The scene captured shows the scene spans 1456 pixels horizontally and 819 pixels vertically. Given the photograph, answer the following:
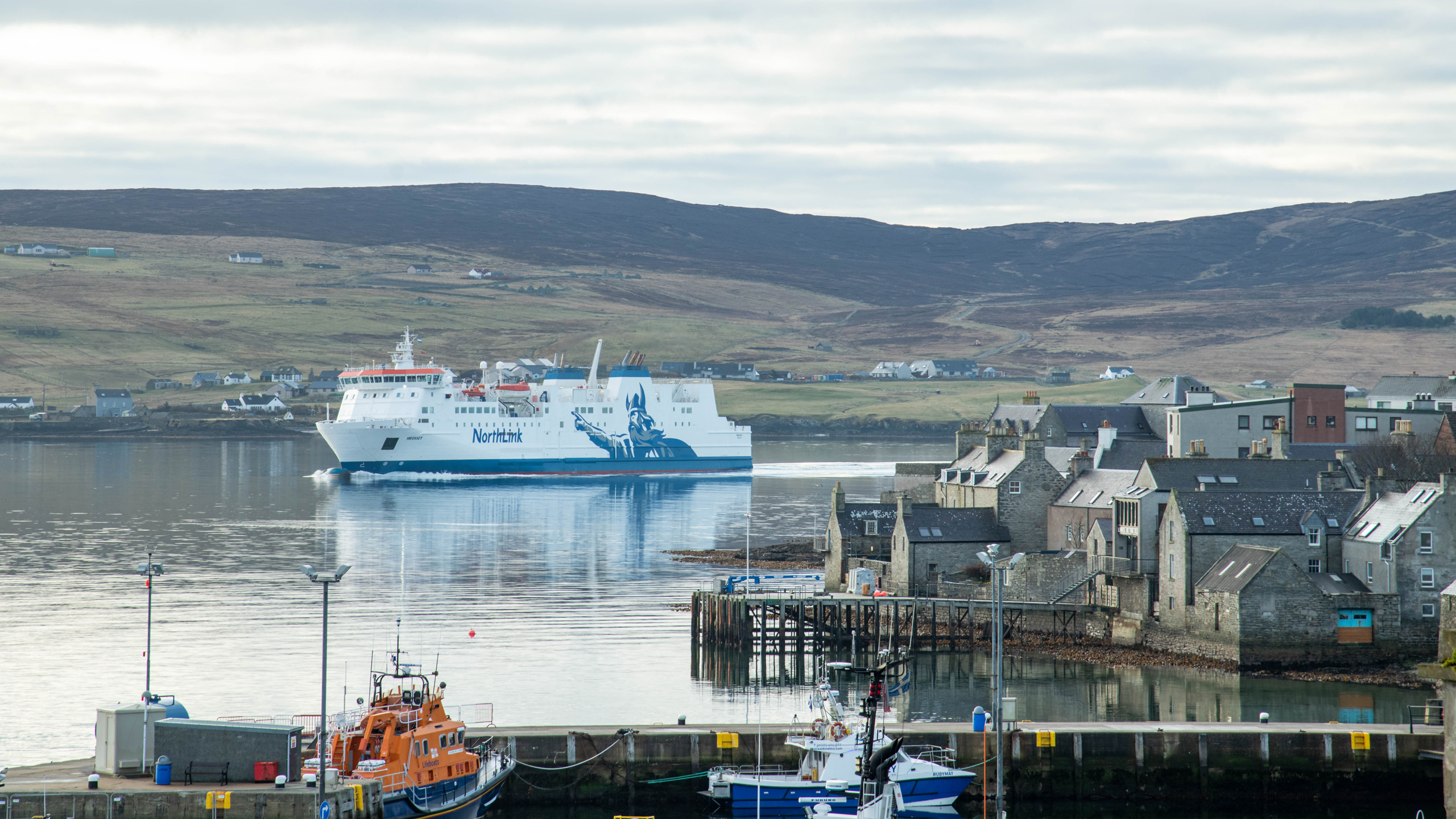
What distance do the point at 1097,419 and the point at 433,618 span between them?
2818 cm

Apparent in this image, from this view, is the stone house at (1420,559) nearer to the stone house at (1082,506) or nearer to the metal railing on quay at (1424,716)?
the metal railing on quay at (1424,716)

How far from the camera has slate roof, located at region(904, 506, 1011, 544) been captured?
4172cm

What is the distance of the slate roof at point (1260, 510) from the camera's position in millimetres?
35875

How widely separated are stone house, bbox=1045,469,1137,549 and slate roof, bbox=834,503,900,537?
4.35 metres

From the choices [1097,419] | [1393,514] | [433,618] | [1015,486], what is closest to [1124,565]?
[1015,486]

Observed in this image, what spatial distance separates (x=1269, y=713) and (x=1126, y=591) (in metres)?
7.15

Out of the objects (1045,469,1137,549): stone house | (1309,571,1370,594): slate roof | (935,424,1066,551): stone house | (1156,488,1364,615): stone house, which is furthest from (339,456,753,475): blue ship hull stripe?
(1309,571,1370,594): slate roof

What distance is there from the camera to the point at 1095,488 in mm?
41906

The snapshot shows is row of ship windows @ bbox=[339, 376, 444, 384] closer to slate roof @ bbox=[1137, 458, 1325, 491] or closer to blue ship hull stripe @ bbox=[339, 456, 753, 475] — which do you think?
blue ship hull stripe @ bbox=[339, 456, 753, 475]

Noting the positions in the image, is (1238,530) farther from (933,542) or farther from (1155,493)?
(933,542)

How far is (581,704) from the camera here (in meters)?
32.5

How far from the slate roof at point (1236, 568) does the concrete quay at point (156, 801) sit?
19.9 m

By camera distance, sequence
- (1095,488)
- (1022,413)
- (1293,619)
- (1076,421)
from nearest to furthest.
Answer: (1293,619), (1095,488), (1076,421), (1022,413)

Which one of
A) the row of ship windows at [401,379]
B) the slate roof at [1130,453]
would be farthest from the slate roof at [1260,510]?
the row of ship windows at [401,379]
